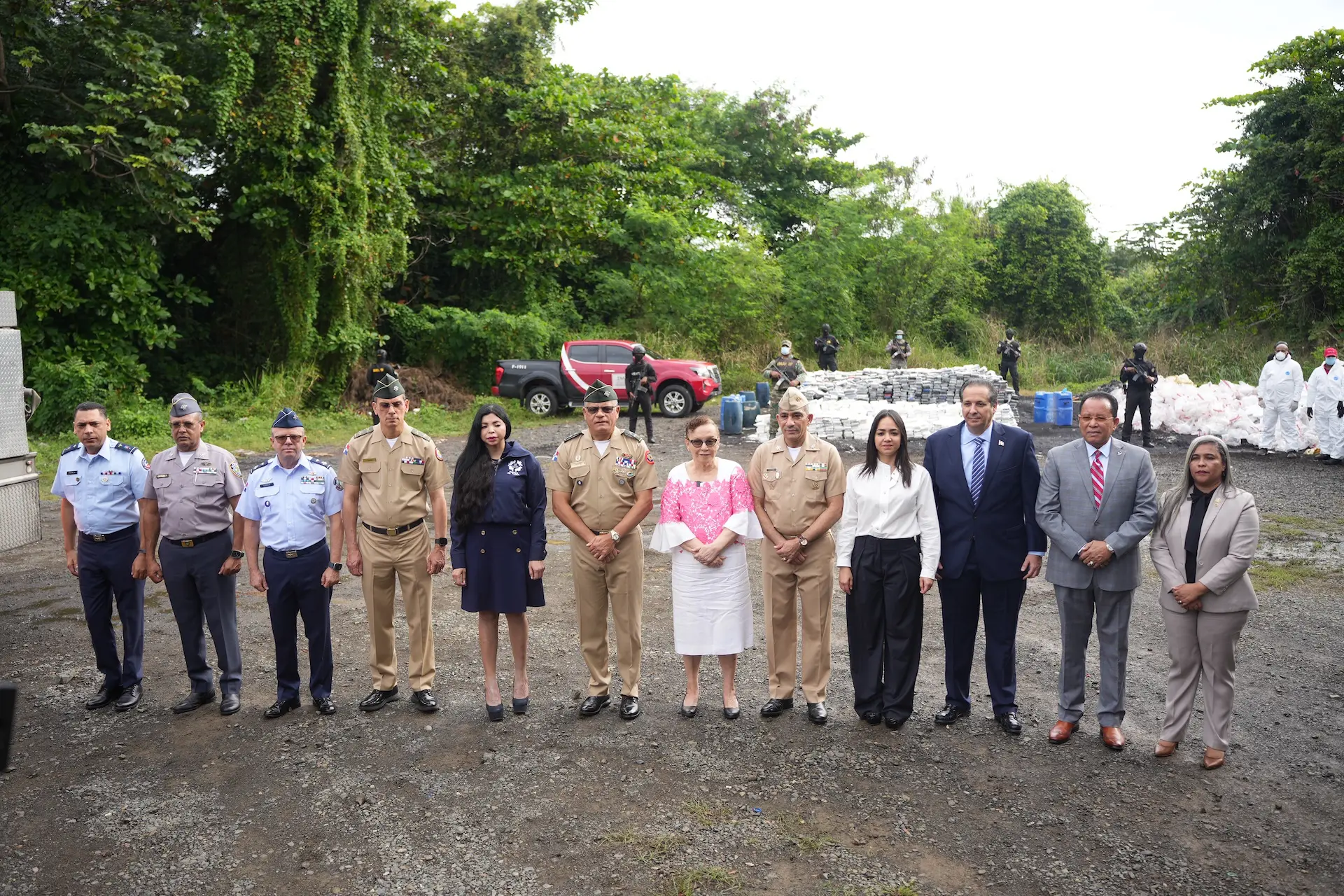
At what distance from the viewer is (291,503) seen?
5508mm

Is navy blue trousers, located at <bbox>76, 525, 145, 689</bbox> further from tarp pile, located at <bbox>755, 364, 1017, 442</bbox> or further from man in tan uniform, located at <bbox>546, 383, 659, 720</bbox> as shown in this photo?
tarp pile, located at <bbox>755, 364, 1017, 442</bbox>

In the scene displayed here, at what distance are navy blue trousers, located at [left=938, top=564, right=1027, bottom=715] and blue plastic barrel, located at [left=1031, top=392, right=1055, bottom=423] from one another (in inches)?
591

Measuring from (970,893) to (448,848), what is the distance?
2.10 metres

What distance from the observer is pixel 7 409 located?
6.71m

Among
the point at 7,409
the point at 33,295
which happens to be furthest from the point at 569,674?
the point at 33,295

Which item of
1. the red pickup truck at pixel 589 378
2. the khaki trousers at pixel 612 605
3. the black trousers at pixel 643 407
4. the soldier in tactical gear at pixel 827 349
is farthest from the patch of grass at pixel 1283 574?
the soldier in tactical gear at pixel 827 349

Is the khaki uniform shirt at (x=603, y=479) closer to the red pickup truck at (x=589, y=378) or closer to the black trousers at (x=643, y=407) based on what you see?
the black trousers at (x=643, y=407)

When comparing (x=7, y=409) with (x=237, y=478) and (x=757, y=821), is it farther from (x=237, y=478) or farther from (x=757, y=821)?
(x=757, y=821)

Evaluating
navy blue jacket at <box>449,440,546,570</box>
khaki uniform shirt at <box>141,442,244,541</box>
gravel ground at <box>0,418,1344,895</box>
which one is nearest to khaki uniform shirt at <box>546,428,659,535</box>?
navy blue jacket at <box>449,440,546,570</box>

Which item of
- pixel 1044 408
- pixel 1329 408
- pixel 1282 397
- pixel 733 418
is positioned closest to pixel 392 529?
pixel 733 418

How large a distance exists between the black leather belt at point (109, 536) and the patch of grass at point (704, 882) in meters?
3.88

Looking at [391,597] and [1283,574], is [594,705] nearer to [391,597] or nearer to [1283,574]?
[391,597]

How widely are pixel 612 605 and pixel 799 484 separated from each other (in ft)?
4.13

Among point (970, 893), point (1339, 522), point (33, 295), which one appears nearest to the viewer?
point (970, 893)
